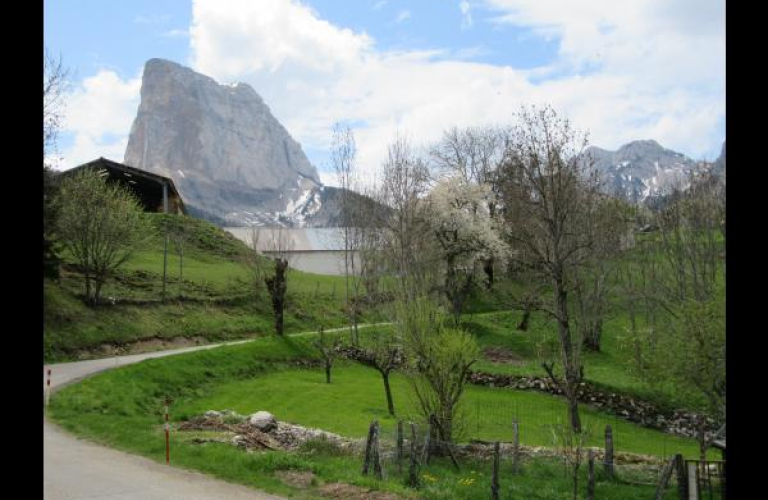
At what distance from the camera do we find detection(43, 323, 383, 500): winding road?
14.6 meters

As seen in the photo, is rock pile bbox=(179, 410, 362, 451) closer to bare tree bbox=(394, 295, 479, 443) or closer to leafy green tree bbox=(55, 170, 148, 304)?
bare tree bbox=(394, 295, 479, 443)

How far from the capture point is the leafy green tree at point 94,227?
39.5 metres

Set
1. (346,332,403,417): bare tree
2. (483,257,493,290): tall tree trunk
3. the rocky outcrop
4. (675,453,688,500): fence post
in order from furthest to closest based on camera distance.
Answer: (483,257,493,290): tall tree trunk < (346,332,403,417): bare tree < the rocky outcrop < (675,453,688,500): fence post

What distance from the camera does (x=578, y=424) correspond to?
1097 inches

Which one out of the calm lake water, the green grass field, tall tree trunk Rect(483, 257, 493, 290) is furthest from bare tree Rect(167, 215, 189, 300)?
tall tree trunk Rect(483, 257, 493, 290)

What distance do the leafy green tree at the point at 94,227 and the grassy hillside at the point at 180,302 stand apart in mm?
1836

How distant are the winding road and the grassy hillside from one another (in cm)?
1649

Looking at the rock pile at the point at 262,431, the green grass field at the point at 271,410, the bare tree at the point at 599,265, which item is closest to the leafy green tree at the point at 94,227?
the green grass field at the point at 271,410

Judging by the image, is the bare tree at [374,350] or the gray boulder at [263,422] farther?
the bare tree at [374,350]

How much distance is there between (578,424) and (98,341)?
996 inches

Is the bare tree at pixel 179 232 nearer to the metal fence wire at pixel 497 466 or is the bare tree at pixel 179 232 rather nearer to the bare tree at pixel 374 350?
the bare tree at pixel 374 350

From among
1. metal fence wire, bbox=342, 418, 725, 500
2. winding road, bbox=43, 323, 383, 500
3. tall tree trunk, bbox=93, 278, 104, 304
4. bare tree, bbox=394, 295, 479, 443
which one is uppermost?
tall tree trunk, bbox=93, 278, 104, 304
